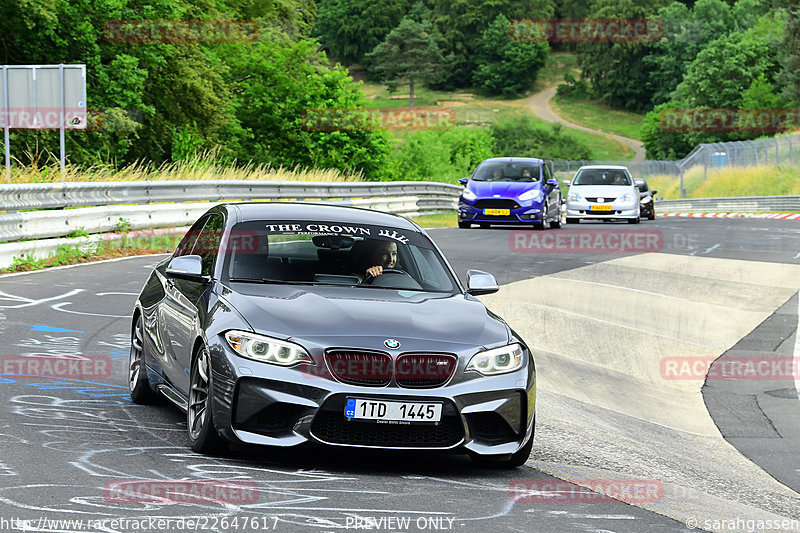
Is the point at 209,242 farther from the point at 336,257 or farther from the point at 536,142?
the point at 536,142

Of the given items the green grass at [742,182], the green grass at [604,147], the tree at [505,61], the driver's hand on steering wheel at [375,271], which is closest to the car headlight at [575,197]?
→ the green grass at [742,182]

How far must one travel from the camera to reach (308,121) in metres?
56.9

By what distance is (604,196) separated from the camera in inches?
A: 1292

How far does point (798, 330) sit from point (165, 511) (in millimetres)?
11663

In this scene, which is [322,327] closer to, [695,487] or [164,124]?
[695,487]

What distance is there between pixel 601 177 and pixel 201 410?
1114 inches

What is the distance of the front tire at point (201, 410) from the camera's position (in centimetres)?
638

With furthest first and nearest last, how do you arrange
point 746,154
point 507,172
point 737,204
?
point 746,154 → point 737,204 → point 507,172

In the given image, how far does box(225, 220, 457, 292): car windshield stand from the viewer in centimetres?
745

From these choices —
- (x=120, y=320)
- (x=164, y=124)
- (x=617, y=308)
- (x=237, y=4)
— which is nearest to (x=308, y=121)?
(x=237, y=4)

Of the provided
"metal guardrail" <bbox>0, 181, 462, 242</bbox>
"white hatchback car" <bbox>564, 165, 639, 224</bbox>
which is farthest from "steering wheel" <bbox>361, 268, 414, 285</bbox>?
"white hatchback car" <bbox>564, 165, 639, 224</bbox>

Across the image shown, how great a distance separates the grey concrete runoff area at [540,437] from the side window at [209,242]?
39.6 inches

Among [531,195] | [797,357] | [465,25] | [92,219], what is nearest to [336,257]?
[797,357]

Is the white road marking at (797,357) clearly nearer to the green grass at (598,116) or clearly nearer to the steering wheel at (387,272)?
the steering wheel at (387,272)
